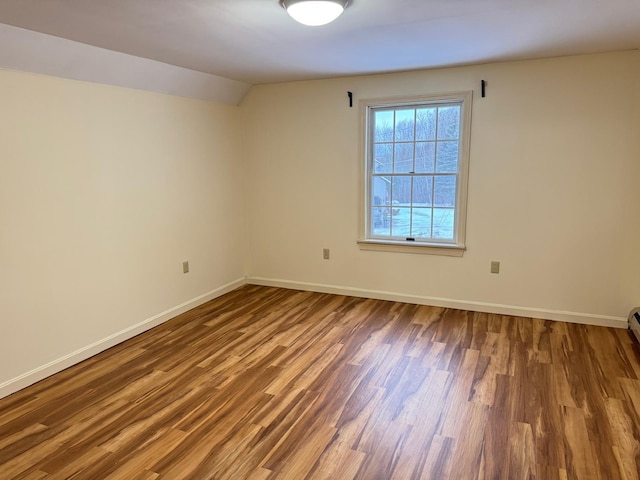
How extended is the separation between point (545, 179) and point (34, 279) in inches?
155

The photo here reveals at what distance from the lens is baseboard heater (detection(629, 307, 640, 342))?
3.16 meters

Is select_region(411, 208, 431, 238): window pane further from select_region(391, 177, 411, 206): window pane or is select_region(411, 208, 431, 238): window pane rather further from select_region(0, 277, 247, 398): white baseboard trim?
select_region(0, 277, 247, 398): white baseboard trim

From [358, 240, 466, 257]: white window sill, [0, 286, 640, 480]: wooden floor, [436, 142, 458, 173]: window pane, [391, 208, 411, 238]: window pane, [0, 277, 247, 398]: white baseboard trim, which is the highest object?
[436, 142, 458, 173]: window pane

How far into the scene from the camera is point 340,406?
2445mm

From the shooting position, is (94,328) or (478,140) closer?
(94,328)

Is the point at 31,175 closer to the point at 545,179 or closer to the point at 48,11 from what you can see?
the point at 48,11

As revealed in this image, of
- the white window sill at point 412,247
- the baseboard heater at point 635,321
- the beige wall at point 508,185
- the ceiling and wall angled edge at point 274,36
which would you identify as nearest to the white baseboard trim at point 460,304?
the beige wall at point 508,185

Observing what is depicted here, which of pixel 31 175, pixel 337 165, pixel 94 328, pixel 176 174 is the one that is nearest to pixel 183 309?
pixel 94 328

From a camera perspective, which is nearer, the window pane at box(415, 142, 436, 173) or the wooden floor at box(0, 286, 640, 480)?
the wooden floor at box(0, 286, 640, 480)

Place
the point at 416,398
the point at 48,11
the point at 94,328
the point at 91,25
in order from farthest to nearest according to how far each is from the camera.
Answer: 1. the point at 94,328
2. the point at 416,398
3. the point at 91,25
4. the point at 48,11

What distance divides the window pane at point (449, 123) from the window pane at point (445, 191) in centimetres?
37

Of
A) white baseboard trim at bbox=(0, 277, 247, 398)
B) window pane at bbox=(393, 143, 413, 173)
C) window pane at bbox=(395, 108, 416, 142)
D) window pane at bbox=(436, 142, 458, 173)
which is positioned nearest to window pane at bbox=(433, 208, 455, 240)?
window pane at bbox=(436, 142, 458, 173)

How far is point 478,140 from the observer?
3729 mm

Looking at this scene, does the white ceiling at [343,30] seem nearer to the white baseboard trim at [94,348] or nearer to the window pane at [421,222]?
the window pane at [421,222]
